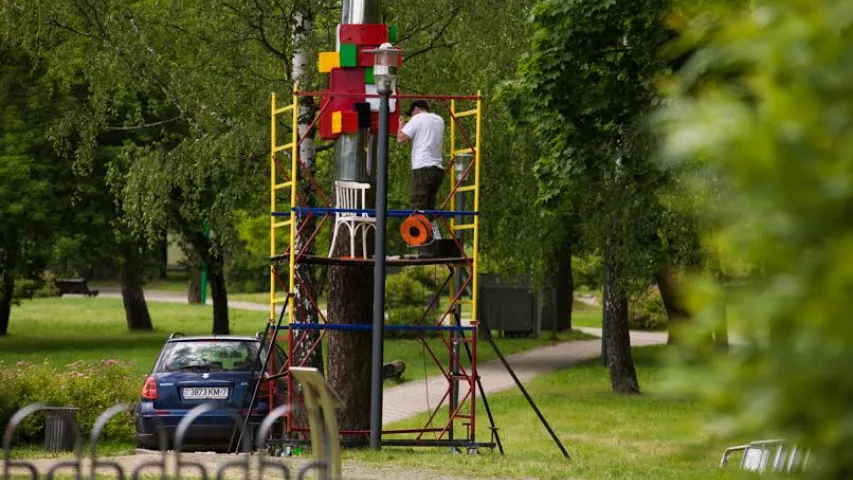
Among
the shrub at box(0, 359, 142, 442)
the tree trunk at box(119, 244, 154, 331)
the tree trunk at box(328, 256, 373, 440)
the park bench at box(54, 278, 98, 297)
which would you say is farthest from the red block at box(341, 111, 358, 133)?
the park bench at box(54, 278, 98, 297)

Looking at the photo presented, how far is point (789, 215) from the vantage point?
267cm

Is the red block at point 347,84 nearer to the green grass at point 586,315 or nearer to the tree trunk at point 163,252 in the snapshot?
the tree trunk at point 163,252

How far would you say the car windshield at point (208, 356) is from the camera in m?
16.5

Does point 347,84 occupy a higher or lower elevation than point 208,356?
higher

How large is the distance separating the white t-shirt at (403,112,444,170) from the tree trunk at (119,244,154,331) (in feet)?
79.7

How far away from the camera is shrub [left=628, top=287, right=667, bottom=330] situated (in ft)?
158

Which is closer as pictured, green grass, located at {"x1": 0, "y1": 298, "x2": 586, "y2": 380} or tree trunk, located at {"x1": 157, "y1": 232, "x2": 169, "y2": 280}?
green grass, located at {"x1": 0, "y1": 298, "x2": 586, "y2": 380}

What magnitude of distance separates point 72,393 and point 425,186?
5.24m

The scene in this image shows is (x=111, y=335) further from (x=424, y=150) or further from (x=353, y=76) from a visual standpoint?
(x=424, y=150)

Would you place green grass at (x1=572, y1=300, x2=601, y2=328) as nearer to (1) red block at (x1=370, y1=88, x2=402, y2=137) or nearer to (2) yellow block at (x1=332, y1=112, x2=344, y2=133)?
(1) red block at (x1=370, y1=88, x2=402, y2=137)

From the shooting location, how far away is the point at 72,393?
17391 millimetres

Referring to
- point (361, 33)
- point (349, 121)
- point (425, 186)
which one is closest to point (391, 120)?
point (349, 121)

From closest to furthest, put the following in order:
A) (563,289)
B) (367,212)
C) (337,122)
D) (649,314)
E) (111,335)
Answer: (367,212) → (337,122) → (111,335) → (563,289) → (649,314)

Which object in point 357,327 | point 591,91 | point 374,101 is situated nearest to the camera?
point 357,327
